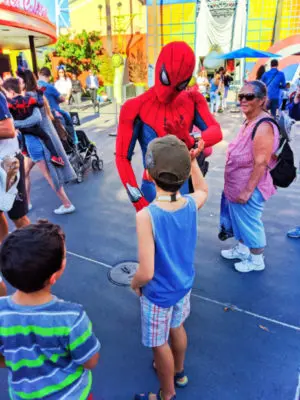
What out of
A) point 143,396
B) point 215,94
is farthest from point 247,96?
point 215,94

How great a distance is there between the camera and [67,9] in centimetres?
1959

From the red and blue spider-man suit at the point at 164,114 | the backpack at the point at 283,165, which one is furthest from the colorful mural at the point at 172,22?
the red and blue spider-man suit at the point at 164,114

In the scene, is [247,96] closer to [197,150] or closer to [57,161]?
[197,150]

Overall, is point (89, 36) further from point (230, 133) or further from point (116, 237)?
point (116, 237)

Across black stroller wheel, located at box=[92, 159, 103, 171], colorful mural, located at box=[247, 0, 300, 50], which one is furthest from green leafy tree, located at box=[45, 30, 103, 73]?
black stroller wheel, located at box=[92, 159, 103, 171]

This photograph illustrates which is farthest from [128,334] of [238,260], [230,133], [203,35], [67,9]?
[67,9]

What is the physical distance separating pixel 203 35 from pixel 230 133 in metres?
11.4

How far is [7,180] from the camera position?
2.37m

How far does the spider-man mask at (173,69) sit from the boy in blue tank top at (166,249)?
0.62m

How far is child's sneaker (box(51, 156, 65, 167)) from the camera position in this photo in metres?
3.93

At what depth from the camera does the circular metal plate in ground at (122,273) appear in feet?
9.52

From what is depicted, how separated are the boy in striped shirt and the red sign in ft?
31.0

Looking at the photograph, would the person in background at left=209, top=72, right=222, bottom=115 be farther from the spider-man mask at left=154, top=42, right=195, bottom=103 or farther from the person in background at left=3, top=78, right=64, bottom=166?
the spider-man mask at left=154, top=42, right=195, bottom=103

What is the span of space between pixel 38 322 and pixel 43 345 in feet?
0.27
